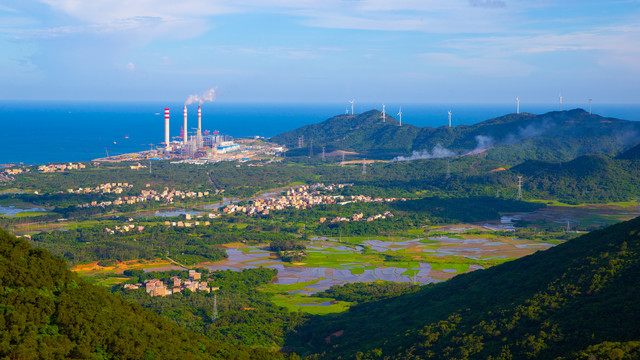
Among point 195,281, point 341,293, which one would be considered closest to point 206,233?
point 195,281

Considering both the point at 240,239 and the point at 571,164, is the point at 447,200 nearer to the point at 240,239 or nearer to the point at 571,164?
the point at 571,164

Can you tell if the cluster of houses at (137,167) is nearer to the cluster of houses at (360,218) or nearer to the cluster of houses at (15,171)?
the cluster of houses at (15,171)

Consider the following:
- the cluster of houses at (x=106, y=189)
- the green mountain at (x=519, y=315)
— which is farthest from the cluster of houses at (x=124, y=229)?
the green mountain at (x=519, y=315)

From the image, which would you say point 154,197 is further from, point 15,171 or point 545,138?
point 545,138

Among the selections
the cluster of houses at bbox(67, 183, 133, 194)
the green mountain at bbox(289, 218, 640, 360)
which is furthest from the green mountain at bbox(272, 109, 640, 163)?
the green mountain at bbox(289, 218, 640, 360)

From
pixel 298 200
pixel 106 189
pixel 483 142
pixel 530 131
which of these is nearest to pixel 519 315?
pixel 298 200
